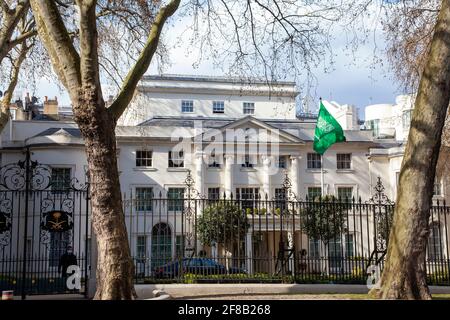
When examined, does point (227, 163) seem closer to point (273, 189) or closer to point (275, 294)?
point (273, 189)

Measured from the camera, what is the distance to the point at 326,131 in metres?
29.8

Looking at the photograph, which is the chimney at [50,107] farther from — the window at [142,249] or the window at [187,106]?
the window at [142,249]

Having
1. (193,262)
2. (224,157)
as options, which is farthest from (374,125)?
(193,262)

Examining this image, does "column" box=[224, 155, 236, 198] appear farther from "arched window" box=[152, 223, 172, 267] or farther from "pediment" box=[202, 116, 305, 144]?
"arched window" box=[152, 223, 172, 267]

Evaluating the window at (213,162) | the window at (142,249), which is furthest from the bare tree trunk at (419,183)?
the window at (213,162)

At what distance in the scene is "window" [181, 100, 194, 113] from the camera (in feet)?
171

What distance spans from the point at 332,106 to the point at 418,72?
128 ft

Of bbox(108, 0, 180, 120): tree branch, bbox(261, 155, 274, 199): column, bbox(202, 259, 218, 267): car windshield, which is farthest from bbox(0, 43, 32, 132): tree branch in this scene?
bbox(261, 155, 274, 199): column

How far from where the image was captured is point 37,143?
36.5m

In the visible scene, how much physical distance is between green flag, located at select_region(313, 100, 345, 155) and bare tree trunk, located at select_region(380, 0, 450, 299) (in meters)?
18.6
